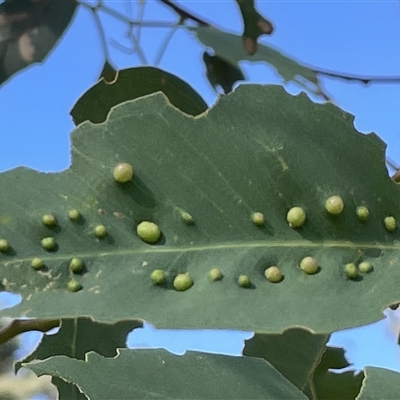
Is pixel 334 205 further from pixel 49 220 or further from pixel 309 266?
pixel 49 220

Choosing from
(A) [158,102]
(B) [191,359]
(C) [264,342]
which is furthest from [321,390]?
(A) [158,102]

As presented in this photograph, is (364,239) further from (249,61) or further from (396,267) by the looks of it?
(249,61)

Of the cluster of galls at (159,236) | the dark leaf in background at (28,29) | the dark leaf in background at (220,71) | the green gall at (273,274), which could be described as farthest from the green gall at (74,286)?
the dark leaf in background at (220,71)

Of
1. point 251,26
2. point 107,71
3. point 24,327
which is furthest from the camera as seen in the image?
point 107,71

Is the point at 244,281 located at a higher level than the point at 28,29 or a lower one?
lower

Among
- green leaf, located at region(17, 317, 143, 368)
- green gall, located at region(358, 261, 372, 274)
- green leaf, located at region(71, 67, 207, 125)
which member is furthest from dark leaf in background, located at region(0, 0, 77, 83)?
green gall, located at region(358, 261, 372, 274)

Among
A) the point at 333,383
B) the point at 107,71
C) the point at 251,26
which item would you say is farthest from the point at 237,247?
the point at 107,71

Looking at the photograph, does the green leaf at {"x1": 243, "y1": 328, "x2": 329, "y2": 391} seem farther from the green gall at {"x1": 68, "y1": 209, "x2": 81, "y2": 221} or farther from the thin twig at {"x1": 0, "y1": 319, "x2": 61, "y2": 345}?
the green gall at {"x1": 68, "y1": 209, "x2": 81, "y2": 221}


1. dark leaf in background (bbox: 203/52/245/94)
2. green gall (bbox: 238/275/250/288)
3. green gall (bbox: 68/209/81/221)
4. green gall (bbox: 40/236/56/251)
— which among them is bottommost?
green gall (bbox: 238/275/250/288)
